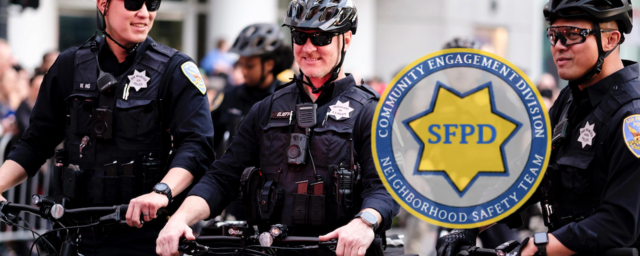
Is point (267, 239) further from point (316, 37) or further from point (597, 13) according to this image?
point (597, 13)

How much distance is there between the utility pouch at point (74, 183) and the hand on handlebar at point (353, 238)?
1.60m

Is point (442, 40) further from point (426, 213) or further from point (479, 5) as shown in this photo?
point (426, 213)

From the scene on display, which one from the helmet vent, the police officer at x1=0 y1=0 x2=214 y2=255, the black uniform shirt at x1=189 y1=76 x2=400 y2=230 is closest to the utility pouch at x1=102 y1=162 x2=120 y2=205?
the police officer at x1=0 y1=0 x2=214 y2=255

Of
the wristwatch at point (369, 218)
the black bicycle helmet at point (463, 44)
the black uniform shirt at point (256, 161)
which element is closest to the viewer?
the wristwatch at point (369, 218)

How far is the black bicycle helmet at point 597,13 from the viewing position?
3727 mm

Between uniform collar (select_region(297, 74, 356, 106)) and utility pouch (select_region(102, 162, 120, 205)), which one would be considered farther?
utility pouch (select_region(102, 162, 120, 205))

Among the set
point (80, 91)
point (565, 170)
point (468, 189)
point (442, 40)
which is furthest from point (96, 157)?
point (442, 40)

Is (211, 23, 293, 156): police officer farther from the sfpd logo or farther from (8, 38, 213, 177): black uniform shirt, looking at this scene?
the sfpd logo

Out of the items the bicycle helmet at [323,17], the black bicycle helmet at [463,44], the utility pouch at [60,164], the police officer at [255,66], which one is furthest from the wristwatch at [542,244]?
the black bicycle helmet at [463,44]

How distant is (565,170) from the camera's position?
3.77 m

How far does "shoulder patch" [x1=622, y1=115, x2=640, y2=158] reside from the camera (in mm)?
3450

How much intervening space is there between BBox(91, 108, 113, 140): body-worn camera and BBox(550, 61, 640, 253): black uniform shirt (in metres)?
2.45

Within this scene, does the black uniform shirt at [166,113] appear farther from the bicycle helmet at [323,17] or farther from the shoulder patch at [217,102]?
the shoulder patch at [217,102]

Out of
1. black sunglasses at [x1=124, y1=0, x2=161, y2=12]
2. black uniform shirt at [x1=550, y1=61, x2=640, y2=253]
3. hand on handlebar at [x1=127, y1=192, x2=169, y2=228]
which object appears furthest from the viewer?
black sunglasses at [x1=124, y1=0, x2=161, y2=12]
